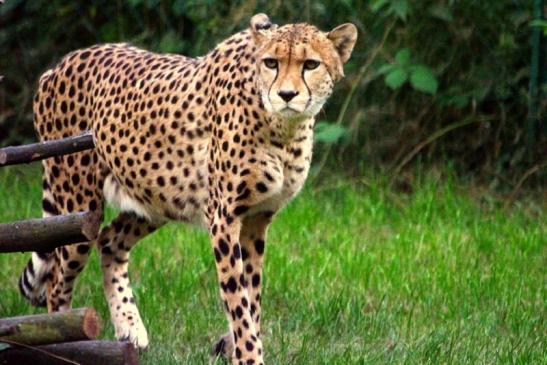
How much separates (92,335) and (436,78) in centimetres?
423

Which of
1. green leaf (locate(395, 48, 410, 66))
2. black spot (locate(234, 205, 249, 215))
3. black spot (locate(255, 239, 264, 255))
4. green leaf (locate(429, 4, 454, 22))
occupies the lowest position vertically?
black spot (locate(255, 239, 264, 255))

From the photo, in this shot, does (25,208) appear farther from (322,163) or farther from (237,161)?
(237,161)

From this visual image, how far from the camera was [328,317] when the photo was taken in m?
5.24

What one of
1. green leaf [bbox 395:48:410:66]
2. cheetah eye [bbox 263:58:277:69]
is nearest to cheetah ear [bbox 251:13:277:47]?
cheetah eye [bbox 263:58:277:69]

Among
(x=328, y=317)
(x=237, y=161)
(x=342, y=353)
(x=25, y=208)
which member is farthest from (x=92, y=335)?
(x=25, y=208)

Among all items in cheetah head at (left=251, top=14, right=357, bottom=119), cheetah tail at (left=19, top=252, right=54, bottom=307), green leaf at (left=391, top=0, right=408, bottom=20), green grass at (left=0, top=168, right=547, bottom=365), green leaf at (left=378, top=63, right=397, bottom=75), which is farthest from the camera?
green leaf at (left=378, top=63, right=397, bottom=75)

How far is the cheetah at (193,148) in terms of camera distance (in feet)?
14.8

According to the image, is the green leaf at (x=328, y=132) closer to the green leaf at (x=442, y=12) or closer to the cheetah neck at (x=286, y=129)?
the green leaf at (x=442, y=12)

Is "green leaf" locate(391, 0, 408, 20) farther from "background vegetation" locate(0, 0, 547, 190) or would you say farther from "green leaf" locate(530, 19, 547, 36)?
"green leaf" locate(530, 19, 547, 36)

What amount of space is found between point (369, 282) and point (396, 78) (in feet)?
5.72

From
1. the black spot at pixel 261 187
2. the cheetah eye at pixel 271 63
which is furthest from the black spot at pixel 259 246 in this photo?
the cheetah eye at pixel 271 63

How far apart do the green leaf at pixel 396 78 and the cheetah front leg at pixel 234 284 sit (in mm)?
2691

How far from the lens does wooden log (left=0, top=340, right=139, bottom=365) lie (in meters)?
3.67

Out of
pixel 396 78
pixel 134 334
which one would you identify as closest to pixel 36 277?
pixel 134 334
